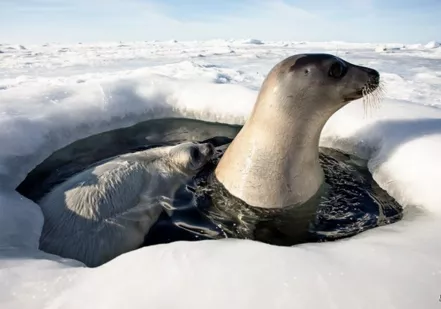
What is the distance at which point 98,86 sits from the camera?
4.12 metres

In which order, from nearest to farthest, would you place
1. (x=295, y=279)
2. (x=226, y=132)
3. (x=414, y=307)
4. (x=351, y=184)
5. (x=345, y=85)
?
(x=414, y=307)
(x=295, y=279)
(x=345, y=85)
(x=351, y=184)
(x=226, y=132)

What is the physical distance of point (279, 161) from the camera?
2213mm

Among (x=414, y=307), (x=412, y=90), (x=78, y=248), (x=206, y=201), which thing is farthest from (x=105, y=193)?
(x=412, y=90)

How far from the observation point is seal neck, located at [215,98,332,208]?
220 centimetres

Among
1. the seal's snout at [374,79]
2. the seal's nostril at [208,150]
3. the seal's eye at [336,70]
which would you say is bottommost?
the seal's nostril at [208,150]

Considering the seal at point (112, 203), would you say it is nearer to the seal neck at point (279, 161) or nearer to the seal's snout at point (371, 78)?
the seal neck at point (279, 161)

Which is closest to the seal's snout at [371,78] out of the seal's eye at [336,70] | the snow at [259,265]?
the seal's eye at [336,70]

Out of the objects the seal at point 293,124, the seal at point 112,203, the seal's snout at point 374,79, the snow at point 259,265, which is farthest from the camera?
the seal's snout at point 374,79

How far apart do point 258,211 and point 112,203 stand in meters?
0.86

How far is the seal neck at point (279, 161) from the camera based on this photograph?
7.22 feet

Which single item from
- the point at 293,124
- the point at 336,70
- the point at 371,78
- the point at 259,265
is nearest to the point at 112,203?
the point at 293,124

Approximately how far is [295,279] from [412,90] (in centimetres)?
602

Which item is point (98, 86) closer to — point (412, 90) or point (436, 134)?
point (436, 134)

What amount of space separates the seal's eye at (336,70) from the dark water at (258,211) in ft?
2.32
